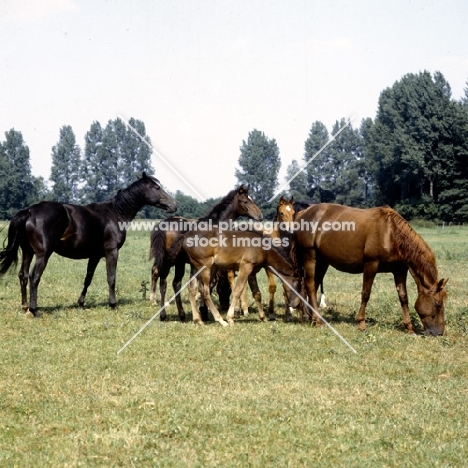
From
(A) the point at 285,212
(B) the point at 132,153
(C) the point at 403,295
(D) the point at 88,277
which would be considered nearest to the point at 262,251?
(A) the point at 285,212

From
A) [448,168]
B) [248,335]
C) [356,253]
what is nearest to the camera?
[248,335]

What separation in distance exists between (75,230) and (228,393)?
7.04 metres

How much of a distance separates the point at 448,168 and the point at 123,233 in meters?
57.1

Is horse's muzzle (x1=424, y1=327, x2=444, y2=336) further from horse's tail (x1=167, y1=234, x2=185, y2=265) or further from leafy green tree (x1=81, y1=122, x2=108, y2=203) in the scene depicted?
leafy green tree (x1=81, y1=122, x2=108, y2=203)

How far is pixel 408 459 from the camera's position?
18.4 ft

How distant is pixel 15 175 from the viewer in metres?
84.4

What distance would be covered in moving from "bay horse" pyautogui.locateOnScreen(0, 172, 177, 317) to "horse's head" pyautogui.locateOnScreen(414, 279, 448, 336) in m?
6.27

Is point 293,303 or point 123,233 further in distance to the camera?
point 123,233

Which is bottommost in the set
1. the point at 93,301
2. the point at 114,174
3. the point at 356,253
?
the point at 93,301

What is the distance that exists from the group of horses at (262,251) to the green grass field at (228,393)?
737 mm

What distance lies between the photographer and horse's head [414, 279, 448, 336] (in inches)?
424

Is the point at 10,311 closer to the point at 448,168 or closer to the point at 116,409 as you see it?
the point at 116,409

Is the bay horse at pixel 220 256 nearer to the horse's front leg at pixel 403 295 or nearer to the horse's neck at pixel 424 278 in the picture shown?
the horse's front leg at pixel 403 295

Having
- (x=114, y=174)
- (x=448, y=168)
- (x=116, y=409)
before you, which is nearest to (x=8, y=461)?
(x=116, y=409)
